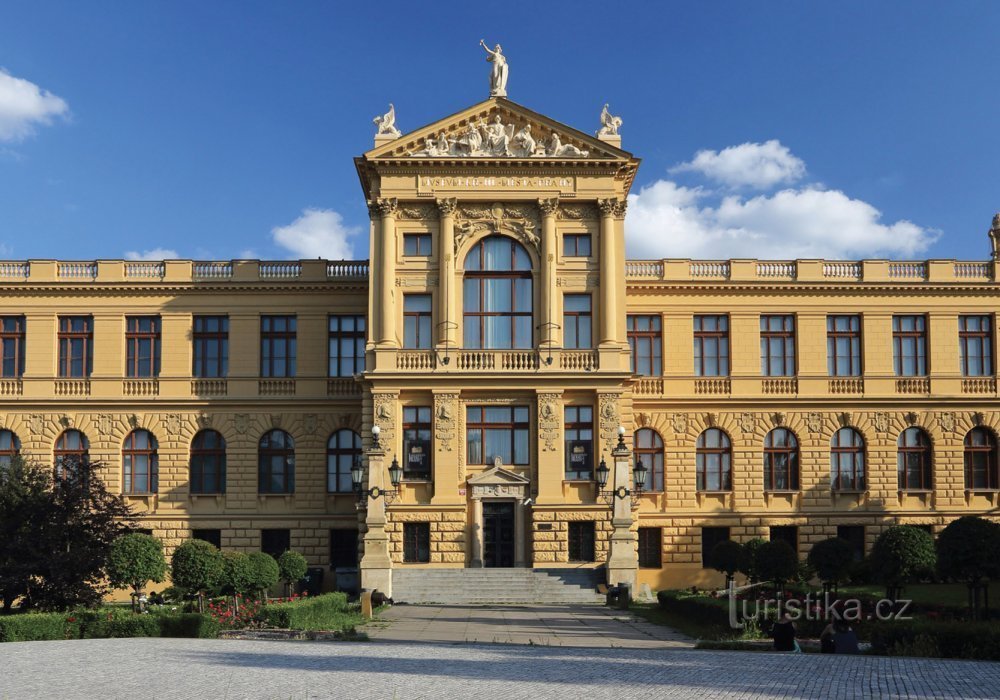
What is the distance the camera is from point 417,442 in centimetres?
4697

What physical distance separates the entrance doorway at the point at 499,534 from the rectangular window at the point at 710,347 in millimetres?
12301

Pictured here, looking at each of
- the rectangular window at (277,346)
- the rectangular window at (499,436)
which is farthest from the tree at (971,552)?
the rectangular window at (277,346)

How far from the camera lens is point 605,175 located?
159 ft

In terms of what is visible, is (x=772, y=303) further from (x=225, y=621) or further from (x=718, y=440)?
(x=225, y=621)

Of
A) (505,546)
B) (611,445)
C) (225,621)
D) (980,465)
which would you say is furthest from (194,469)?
(980,465)

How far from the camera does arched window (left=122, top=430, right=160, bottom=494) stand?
50938mm

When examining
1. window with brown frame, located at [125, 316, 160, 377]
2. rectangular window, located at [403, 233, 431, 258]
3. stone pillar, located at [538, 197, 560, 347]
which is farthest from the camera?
window with brown frame, located at [125, 316, 160, 377]

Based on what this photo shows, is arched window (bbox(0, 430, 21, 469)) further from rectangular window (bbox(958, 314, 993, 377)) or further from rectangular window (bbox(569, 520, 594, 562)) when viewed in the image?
rectangular window (bbox(958, 314, 993, 377))

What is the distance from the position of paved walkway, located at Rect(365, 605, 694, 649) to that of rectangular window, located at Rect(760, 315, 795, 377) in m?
17.3

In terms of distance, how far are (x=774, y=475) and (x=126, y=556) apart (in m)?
30.0

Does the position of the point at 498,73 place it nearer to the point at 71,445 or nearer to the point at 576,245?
the point at 576,245

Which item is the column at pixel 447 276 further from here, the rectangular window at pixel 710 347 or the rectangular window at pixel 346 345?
the rectangular window at pixel 710 347

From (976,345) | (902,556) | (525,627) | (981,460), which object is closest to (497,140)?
(525,627)

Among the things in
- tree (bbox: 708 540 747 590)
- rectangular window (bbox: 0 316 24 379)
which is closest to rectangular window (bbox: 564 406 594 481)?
tree (bbox: 708 540 747 590)
